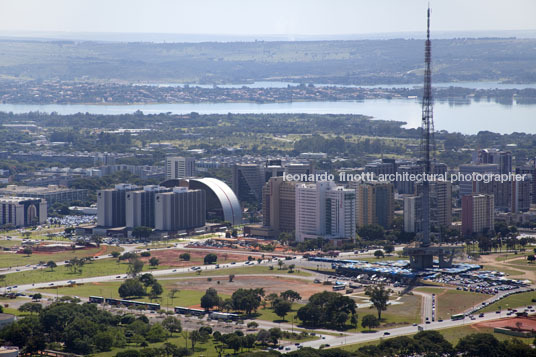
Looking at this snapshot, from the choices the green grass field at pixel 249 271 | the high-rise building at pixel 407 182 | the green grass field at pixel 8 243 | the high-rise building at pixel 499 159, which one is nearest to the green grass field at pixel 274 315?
the green grass field at pixel 249 271

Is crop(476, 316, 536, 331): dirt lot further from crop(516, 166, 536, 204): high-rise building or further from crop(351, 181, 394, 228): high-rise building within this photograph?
crop(516, 166, 536, 204): high-rise building

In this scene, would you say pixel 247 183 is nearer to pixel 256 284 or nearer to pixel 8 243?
pixel 8 243

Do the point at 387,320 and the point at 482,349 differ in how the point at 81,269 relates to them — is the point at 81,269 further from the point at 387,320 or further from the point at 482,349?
the point at 482,349

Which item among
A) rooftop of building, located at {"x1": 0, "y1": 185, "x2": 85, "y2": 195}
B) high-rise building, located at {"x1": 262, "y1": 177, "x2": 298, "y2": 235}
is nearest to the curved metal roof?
high-rise building, located at {"x1": 262, "y1": 177, "x2": 298, "y2": 235}

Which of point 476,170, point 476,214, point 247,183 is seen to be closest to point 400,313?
point 476,214

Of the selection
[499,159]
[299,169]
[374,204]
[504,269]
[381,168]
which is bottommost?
[504,269]

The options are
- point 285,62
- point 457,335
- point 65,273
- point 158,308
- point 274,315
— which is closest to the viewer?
point 457,335
